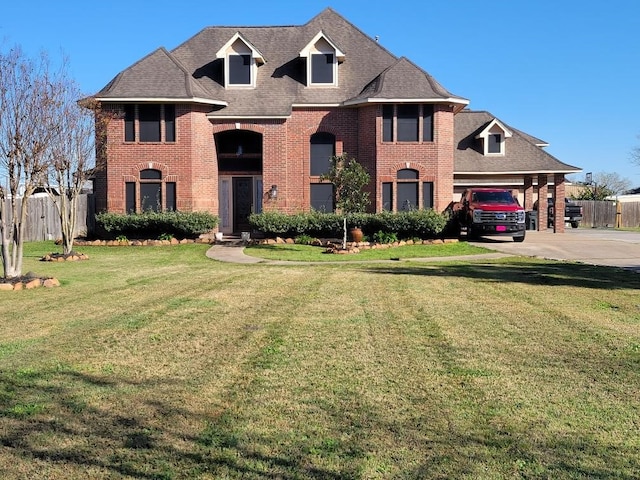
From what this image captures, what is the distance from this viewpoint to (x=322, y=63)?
2538 centimetres

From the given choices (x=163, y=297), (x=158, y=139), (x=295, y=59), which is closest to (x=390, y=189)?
(x=295, y=59)

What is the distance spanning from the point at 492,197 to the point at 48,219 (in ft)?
62.0

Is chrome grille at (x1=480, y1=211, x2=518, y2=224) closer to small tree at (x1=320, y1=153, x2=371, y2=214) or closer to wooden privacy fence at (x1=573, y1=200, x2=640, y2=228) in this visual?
small tree at (x1=320, y1=153, x2=371, y2=214)

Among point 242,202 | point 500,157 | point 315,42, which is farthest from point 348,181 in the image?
point 500,157

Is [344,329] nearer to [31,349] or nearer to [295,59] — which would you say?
[31,349]

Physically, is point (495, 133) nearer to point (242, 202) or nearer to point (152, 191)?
point (242, 202)

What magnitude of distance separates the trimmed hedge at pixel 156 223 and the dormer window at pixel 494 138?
547 inches

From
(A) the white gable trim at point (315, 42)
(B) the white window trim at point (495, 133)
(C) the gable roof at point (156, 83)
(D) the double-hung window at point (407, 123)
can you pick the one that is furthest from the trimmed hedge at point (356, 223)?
(B) the white window trim at point (495, 133)

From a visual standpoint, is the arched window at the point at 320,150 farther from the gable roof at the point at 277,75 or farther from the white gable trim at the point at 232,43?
the white gable trim at the point at 232,43

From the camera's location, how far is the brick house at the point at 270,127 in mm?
23625

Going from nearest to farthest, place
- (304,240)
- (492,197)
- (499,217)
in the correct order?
(499,217) → (304,240) → (492,197)

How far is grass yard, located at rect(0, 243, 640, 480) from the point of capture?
11.4ft

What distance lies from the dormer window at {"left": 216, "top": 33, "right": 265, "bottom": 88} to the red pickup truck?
10.9 meters

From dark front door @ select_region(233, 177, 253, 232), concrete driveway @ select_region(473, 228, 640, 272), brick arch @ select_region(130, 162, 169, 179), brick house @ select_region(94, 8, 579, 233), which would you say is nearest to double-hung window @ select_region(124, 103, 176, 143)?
brick house @ select_region(94, 8, 579, 233)
